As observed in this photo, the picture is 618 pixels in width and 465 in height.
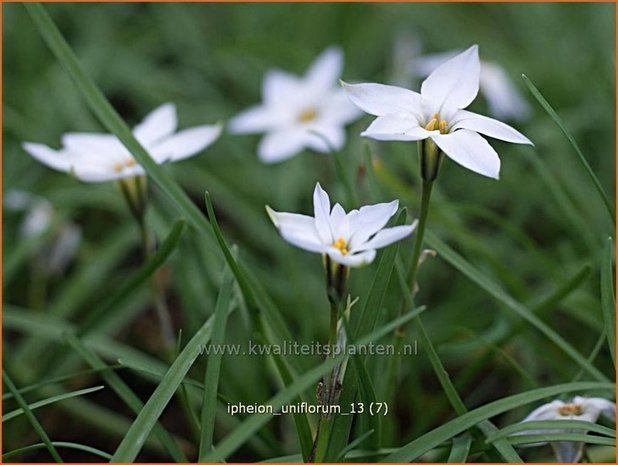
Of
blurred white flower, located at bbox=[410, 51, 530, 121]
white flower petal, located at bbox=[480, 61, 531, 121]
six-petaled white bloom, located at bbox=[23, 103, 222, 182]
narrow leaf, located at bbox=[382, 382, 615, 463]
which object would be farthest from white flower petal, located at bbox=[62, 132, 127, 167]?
white flower petal, located at bbox=[480, 61, 531, 121]

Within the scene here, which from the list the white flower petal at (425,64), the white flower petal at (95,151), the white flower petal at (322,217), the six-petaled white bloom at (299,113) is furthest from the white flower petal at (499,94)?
the white flower petal at (322,217)

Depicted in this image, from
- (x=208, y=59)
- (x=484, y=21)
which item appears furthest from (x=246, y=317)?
(x=484, y=21)

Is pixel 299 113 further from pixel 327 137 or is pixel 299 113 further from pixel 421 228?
pixel 421 228

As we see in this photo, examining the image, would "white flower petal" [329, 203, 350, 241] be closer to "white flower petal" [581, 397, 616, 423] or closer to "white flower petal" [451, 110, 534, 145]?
"white flower petal" [451, 110, 534, 145]

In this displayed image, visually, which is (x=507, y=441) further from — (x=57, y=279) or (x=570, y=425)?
(x=57, y=279)

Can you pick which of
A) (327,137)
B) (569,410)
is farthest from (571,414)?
(327,137)

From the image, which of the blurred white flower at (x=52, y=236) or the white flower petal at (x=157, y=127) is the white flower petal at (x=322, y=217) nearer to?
the white flower petal at (x=157, y=127)
